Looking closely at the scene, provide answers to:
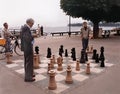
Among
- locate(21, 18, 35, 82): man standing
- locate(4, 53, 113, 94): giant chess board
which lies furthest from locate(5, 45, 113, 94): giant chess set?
A: locate(21, 18, 35, 82): man standing

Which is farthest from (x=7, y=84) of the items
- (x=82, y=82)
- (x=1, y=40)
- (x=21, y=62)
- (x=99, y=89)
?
(x=1, y=40)

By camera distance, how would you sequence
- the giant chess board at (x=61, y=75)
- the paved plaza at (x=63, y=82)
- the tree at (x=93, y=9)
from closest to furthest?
the paved plaza at (x=63, y=82) < the giant chess board at (x=61, y=75) < the tree at (x=93, y=9)

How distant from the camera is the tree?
19.0 meters

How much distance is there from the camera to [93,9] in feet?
62.6

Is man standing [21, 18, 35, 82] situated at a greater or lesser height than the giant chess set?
greater

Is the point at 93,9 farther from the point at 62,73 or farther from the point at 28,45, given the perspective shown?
the point at 28,45

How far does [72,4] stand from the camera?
19469mm

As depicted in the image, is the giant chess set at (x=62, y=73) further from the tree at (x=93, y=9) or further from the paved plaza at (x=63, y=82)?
the tree at (x=93, y=9)

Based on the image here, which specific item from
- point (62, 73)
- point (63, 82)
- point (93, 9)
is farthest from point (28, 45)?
point (93, 9)

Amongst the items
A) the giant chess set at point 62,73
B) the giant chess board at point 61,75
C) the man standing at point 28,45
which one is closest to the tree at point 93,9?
the giant chess set at point 62,73

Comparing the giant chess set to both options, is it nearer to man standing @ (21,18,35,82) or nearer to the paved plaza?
the paved plaza

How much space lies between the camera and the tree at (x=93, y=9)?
19031 millimetres

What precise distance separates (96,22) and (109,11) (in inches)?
91.4

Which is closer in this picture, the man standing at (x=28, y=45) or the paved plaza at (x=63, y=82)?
the paved plaza at (x=63, y=82)
